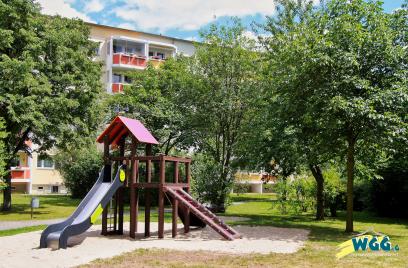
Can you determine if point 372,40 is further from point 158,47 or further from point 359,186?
point 158,47

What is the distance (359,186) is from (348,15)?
1405 centimetres

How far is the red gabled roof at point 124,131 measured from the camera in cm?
1407

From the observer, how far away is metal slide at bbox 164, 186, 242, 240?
43.6 feet

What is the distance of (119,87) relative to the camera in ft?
153

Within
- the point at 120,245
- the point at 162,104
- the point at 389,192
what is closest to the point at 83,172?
the point at 162,104

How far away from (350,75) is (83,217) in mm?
9190

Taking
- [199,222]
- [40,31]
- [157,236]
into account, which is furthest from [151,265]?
[40,31]

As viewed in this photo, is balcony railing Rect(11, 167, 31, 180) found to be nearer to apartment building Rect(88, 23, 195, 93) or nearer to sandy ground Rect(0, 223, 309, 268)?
apartment building Rect(88, 23, 195, 93)

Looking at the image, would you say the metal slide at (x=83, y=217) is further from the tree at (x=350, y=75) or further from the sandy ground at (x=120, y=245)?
the tree at (x=350, y=75)

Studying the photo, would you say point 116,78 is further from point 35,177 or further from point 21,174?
point 21,174

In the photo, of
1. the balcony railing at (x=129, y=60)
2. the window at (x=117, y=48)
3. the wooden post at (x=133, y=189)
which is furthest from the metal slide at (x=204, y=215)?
the window at (x=117, y=48)

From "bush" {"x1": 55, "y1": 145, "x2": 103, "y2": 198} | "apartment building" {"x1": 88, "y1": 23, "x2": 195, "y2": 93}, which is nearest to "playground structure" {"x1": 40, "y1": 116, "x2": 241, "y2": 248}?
"bush" {"x1": 55, "y1": 145, "x2": 103, "y2": 198}

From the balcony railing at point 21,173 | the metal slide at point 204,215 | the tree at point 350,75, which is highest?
the tree at point 350,75

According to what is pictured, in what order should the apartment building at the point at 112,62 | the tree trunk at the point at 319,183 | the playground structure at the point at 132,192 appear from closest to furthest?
the playground structure at the point at 132,192, the tree trunk at the point at 319,183, the apartment building at the point at 112,62
